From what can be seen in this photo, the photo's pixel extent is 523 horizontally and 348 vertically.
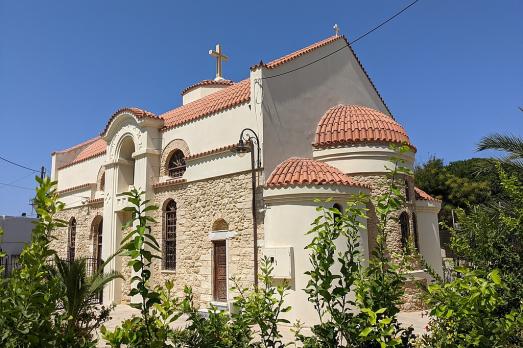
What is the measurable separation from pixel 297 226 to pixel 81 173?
1290 centimetres

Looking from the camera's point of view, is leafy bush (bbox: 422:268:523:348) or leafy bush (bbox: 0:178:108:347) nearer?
leafy bush (bbox: 422:268:523:348)

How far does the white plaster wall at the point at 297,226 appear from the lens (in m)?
9.66

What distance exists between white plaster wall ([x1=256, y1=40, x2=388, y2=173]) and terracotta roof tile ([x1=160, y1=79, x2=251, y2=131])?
0.91 metres

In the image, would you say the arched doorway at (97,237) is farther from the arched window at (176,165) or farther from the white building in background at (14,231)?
the white building in background at (14,231)

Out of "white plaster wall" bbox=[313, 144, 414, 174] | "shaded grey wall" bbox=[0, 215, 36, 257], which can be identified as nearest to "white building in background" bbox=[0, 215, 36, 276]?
"shaded grey wall" bbox=[0, 215, 36, 257]

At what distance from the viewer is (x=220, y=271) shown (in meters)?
11.7

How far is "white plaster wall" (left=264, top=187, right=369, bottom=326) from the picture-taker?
966cm

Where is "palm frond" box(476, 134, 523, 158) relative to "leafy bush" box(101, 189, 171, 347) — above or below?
above

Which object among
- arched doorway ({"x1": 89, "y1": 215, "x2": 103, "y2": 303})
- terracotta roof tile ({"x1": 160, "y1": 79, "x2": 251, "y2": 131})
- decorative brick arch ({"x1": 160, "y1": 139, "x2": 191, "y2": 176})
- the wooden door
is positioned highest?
terracotta roof tile ({"x1": 160, "y1": 79, "x2": 251, "y2": 131})

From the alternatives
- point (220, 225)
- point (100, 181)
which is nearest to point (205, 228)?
point (220, 225)

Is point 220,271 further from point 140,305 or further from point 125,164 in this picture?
point 140,305

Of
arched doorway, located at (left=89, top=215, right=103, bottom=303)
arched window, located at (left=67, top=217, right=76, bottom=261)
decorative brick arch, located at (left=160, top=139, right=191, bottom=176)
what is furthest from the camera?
arched window, located at (left=67, top=217, right=76, bottom=261)

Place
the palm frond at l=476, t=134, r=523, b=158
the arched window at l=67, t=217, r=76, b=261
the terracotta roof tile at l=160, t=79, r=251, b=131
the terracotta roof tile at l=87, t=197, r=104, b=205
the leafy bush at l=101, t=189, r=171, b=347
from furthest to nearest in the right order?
the arched window at l=67, t=217, r=76, b=261, the terracotta roof tile at l=87, t=197, r=104, b=205, the terracotta roof tile at l=160, t=79, r=251, b=131, the palm frond at l=476, t=134, r=523, b=158, the leafy bush at l=101, t=189, r=171, b=347

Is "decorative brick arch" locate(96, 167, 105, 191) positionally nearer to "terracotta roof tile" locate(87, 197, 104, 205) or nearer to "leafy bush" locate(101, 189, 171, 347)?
"terracotta roof tile" locate(87, 197, 104, 205)
